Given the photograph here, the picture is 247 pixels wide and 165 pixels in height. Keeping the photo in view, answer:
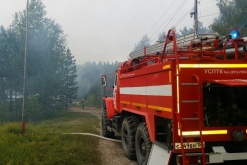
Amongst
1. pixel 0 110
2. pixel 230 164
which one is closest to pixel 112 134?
pixel 230 164

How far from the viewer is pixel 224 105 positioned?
5.43m

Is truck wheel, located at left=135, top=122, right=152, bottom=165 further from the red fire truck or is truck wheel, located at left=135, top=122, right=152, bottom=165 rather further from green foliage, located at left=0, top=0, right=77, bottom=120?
green foliage, located at left=0, top=0, right=77, bottom=120

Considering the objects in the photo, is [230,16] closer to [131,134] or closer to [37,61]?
[37,61]

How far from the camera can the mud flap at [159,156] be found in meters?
5.38

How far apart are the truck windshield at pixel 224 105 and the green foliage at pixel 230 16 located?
25775 millimetres

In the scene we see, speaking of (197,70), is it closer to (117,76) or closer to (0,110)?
(117,76)

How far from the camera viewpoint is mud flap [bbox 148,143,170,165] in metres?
5.38

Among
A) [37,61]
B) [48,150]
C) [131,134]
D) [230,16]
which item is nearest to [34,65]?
[37,61]

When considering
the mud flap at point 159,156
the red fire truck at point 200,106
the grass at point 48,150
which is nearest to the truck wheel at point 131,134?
the grass at point 48,150

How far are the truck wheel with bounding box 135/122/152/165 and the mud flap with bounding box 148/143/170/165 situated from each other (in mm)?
695

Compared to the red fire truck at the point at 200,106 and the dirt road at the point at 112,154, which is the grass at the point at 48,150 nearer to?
the dirt road at the point at 112,154

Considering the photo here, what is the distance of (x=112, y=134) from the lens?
39.9 feet

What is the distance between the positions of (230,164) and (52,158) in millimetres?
4733

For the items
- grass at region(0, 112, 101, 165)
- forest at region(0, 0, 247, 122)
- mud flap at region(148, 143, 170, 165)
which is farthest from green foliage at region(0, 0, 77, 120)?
mud flap at region(148, 143, 170, 165)
